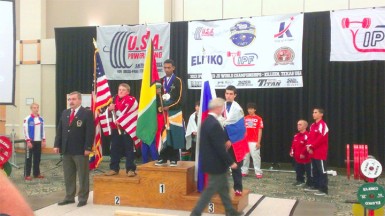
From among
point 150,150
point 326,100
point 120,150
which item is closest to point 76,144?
point 120,150

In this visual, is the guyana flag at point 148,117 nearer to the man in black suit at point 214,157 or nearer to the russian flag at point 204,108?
the russian flag at point 204,108

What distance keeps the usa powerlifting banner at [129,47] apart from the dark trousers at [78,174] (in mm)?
4346

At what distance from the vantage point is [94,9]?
12.0 metres

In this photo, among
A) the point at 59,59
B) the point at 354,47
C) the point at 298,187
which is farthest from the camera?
the point at 59,59

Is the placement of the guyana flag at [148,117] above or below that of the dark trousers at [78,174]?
above

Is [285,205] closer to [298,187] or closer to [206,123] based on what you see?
[298,187]

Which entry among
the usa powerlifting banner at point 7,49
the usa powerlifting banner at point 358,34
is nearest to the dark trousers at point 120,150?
the usa powerlifting banner at point 7,49

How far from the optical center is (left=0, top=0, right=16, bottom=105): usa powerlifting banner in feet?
11.5

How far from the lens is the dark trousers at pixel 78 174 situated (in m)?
5.75

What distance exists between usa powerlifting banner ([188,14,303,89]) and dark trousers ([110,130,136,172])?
3153 millimetres

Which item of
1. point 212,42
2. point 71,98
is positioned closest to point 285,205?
point 71,98

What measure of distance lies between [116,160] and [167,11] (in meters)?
5.72

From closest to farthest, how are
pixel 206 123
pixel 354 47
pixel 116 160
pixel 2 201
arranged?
pixel 2 201 → pixel 206 123 → pixel 116 160 → pixel 354 47

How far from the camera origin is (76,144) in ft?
18.8
